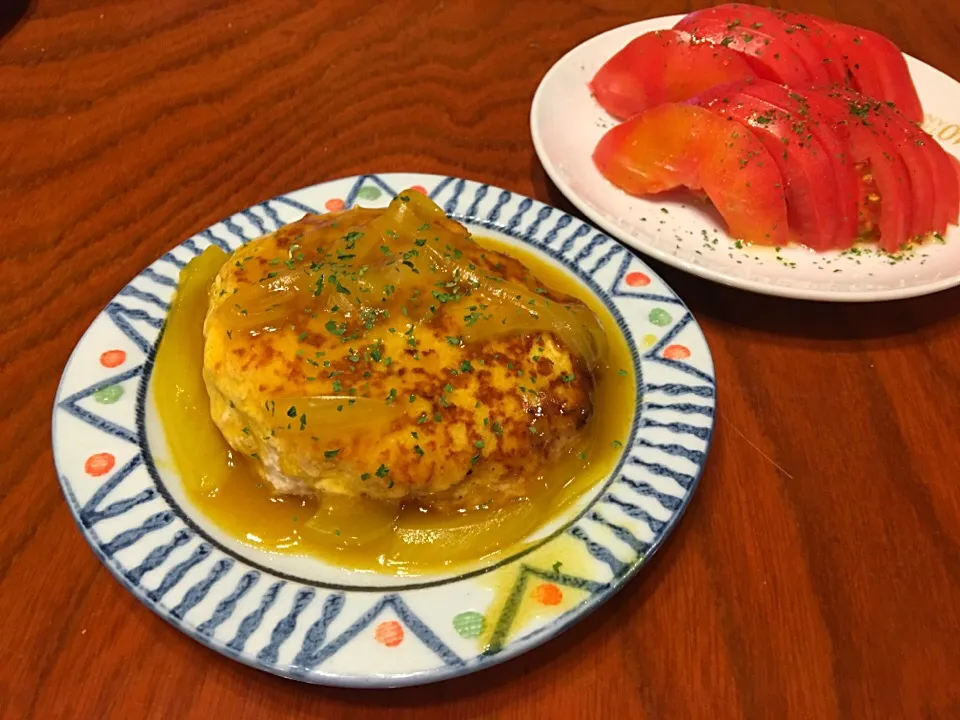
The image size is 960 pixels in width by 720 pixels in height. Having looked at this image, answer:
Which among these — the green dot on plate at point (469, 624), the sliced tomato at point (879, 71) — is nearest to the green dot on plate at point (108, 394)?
the green dot on plate at point (469, 624)

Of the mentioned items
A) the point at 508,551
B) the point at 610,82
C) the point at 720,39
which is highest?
the point at 720,39

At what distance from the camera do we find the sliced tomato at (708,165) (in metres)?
2.57

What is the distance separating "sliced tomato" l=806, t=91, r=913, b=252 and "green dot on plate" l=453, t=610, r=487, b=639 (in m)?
2.11

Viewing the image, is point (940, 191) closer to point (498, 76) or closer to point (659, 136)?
point (659, 136)

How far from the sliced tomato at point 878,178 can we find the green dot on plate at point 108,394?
252cm

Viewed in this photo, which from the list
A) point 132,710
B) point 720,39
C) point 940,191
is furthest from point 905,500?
point 720,39

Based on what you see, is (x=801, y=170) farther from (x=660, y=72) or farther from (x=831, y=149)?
(x=660, y=72)

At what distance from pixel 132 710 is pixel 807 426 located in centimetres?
181

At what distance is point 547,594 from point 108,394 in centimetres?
115

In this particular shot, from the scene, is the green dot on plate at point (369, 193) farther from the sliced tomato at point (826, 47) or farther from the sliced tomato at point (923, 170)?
the sliced tomato at point (826, 47)

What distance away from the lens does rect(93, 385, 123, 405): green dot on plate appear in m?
1.75

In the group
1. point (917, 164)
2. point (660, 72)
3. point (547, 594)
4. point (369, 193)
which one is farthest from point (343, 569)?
point (660, 72)

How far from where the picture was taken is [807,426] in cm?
208

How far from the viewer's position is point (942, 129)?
3.19 m
